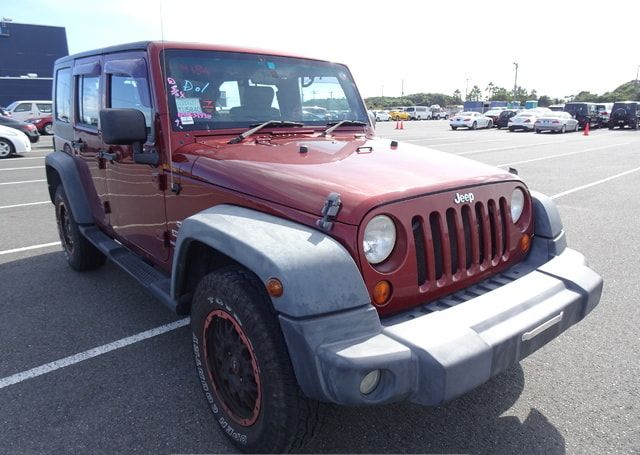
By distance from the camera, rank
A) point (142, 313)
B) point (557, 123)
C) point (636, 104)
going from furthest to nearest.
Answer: point (636, 104) → point (557, 123) → point (142, 313)

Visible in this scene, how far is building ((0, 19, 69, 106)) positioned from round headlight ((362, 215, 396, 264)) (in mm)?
36640

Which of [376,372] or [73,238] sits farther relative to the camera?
[73,238]

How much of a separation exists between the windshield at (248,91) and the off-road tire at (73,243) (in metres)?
2.08

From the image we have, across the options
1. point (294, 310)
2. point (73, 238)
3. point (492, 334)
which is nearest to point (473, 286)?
point (492, 334)

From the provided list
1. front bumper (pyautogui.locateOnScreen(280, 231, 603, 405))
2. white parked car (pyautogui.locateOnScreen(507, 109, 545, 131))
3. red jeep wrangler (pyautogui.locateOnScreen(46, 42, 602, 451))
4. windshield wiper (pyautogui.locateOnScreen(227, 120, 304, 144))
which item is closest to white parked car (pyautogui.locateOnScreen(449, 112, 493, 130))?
white parked car (pyautogui.locateOnScreen(507, 109, 545, 131))

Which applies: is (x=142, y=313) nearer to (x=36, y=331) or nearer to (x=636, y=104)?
(x=36, y=331)

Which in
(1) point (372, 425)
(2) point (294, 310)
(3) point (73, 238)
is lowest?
(1) point (372, 425)

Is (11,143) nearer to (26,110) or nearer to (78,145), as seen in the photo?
(26,110)

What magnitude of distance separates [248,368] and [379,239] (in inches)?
32.7

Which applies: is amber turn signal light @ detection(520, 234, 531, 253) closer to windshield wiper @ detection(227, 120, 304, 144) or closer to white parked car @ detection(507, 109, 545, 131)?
windshield wiper @ detection(227, 120, 304, 144)

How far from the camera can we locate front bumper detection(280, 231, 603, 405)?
1799mm

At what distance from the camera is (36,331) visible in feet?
11.6

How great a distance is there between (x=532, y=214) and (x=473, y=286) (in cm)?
72

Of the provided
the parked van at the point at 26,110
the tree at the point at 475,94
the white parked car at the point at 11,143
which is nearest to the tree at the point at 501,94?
the tree at the point at 475,94
